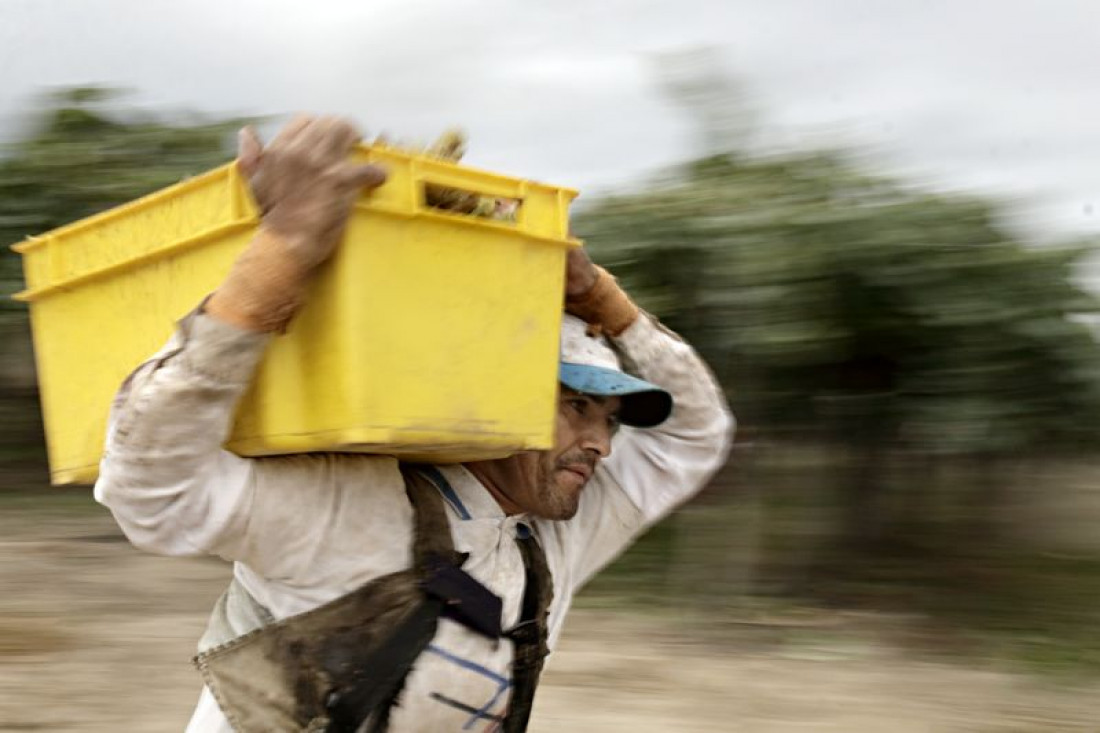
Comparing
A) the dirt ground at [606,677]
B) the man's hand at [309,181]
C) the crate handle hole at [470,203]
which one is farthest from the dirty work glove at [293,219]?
the dirt ground at [606,677]

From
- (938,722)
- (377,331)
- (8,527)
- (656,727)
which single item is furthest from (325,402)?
(8,527)

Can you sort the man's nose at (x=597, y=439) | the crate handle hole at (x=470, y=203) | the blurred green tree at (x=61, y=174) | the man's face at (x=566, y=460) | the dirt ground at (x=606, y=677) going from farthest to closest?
1. the blurred green tree at (x=61, y=174)
2. the dirt ground at (x=606, y=677)
3. the man's nose at (x=597, y=439)
4. the man's face at (x=566, y=460)
5. the crate handle hole at (x=470, y=203)

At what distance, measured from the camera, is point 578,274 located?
8.27ft

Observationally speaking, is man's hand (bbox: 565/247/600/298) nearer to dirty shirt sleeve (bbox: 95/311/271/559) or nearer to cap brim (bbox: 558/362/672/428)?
cap brim (bbox: 558/362/672/428)

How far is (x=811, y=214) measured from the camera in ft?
16.0

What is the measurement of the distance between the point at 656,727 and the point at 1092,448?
2030mm

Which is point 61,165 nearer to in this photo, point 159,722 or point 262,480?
point 159,722

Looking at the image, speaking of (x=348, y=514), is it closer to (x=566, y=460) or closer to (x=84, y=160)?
(x=566, y=460)

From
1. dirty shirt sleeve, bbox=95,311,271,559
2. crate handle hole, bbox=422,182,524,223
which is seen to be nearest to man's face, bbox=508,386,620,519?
crate handle hole, bbox=422,182,524,223

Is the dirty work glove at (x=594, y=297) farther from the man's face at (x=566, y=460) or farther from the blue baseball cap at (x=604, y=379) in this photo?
the man's face at (x=566, y=460)

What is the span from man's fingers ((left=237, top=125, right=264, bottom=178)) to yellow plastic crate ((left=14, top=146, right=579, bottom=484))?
0.04 metres

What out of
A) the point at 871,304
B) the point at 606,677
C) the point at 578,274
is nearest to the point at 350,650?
the point at 578,274

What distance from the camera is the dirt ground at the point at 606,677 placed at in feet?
13.9

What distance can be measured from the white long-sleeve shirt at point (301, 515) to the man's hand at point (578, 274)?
0.22 m
